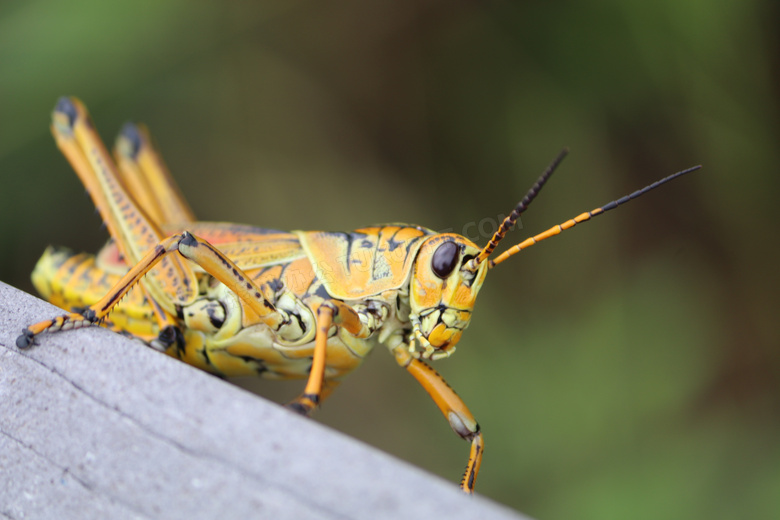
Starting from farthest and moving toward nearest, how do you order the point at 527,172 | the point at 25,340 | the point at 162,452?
→ 1. the point at 527,172
2. the point at 25,340
3. the point at 162,452

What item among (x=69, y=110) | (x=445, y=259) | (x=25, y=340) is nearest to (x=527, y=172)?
(x=445, y=259)

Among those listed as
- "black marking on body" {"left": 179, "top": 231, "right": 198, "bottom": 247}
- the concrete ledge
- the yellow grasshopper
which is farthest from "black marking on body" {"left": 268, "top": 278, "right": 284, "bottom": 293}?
the concrete ledge

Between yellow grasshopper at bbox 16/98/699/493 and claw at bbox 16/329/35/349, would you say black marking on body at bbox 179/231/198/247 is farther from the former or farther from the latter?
claw at bbox 16/329/35/349

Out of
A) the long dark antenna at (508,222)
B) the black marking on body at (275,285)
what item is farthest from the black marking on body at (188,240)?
the long dark antenna at (508,222)

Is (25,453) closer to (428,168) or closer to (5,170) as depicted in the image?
(5,170)

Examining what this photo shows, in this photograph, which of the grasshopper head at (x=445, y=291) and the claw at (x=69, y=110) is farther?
the claw at (x=69, y=110)

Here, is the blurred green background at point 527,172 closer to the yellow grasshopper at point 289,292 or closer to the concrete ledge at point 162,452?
the yellow grasshopper at point 289,292

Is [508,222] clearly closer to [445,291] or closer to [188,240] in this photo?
[445,291]
